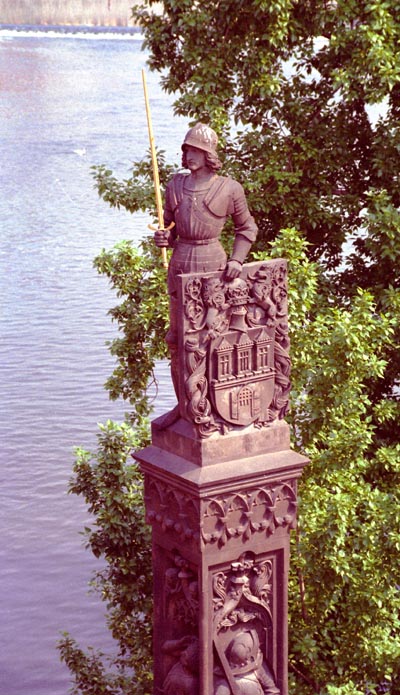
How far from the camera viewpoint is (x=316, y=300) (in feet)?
67.9

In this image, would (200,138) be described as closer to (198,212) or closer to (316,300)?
(198,212)

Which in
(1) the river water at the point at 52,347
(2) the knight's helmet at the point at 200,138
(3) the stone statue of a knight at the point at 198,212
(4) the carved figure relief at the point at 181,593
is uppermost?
(2) the knight's helmet at the point at 200,138

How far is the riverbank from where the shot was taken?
114m

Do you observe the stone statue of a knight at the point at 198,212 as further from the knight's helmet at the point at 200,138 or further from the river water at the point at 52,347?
the river water at the point at 52,347

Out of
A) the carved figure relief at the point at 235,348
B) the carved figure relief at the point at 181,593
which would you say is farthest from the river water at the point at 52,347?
the carved figure relief at the point at 235,348

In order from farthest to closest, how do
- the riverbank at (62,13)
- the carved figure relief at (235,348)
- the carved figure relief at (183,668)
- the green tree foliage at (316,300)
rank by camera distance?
the riverbank at (62,13) → the green tree foliage at (316,300) → the carved figure relief at (183,668) → the carved figure relief at (235,348)

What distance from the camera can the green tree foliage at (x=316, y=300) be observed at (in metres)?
18.5

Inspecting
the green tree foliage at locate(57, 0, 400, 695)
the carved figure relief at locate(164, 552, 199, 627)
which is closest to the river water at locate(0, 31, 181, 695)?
the green tree foliage at locate(57, 0, 400, 695)

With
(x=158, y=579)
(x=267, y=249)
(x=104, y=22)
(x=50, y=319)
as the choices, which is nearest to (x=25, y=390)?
(x=50, y=319)

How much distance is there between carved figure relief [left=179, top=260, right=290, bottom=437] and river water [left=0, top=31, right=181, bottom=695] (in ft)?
54.8

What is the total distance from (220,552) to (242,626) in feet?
3.10

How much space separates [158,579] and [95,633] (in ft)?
53.5

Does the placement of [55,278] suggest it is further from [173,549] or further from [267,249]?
[173,549]

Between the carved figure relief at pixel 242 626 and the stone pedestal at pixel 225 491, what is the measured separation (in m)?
0.01
